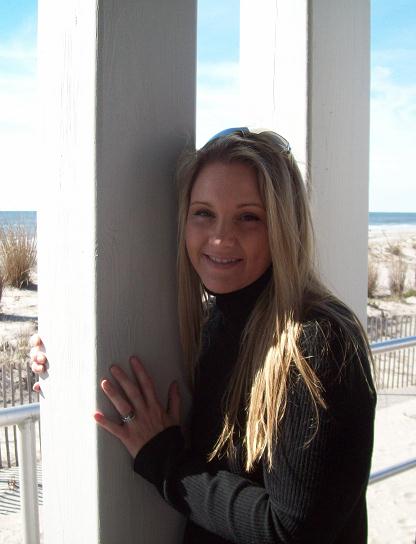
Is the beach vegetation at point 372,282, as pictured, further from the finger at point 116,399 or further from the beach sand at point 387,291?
the finger at point 116,399

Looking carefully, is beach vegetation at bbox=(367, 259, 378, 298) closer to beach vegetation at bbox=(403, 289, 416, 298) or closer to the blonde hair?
beach vegetation at bbox=(403, 289, 416, 298)

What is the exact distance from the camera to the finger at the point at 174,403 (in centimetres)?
121

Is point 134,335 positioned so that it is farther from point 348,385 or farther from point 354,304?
point 354,304

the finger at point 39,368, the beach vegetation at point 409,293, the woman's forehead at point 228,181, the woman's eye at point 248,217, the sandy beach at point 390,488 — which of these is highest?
the woman's forehead at point 228,181

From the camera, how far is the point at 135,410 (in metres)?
1.12

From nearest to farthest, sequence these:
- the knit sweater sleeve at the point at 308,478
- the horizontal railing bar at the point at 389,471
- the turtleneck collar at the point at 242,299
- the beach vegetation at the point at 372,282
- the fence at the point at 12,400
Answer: the knit sweater sleeve at the point at 308,478 → the turtleneck collar at the point at 242,299 → the horizontal railing bar at the point at 389,471 → the fence at the point at 12,400 → the beach vegetation at the point at 372,282

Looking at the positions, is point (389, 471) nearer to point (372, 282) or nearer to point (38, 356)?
point (38, 356)

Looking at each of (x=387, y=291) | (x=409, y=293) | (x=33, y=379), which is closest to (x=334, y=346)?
(x=33, y=379)

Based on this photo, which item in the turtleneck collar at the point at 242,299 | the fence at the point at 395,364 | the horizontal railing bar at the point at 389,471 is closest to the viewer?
the turtleneck collar at the point at 242,299

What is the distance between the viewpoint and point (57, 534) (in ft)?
4.12

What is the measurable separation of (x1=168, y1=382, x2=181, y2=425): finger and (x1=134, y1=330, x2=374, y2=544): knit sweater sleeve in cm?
22

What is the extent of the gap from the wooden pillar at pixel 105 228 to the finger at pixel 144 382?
33 millimetres

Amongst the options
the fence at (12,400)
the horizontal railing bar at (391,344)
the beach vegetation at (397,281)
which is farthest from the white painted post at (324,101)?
the beach vegetation at (397,281)

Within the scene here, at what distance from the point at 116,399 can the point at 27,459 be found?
0.53 meters
